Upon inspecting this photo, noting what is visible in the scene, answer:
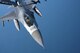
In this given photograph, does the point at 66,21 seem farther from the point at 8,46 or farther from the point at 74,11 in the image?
the point at 8,46

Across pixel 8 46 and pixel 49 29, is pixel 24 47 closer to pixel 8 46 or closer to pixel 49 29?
pixel 8 46

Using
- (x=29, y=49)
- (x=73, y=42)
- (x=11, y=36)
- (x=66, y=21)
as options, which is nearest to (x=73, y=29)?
(x=73, y=42)

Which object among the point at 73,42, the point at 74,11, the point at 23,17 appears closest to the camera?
the point at 23,17

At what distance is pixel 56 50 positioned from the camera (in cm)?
6925

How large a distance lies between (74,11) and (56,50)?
69.8ft

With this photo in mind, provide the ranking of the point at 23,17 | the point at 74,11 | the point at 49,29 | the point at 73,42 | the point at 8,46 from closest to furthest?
the point at 23,17 → the point at 73,42 → the point at 8,46 → the point at 49,29 → the point at 74,11

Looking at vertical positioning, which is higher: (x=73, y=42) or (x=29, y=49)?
(x=73, y=42)

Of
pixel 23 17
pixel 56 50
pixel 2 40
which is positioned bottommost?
pixel 2 40

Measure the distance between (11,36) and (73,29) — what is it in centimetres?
2144

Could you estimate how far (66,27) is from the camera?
78188mm

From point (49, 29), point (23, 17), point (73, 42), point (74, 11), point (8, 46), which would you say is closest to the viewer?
point (23, 17)

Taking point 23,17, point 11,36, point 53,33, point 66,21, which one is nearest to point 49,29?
point 53,33

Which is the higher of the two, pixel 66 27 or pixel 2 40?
pixel 66 27

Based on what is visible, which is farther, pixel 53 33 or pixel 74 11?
pixel 74 11
